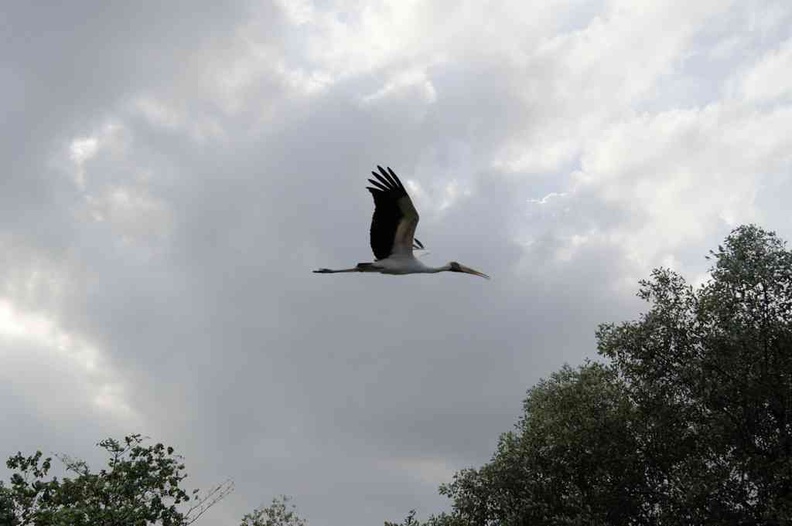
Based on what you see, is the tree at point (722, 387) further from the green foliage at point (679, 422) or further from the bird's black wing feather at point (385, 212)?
the bird's black wing feather at point (385, 212)

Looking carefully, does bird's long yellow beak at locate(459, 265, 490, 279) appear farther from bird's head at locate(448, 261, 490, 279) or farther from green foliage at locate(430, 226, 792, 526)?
green foliage at locate(430, 226, 792, 526)

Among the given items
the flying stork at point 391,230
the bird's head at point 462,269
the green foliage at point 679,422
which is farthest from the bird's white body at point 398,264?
the green foliage at point 679,422

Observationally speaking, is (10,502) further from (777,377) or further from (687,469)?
(777,377)

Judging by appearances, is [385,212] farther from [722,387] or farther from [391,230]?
[722,387]

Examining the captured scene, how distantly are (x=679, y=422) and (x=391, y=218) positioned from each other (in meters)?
11.8

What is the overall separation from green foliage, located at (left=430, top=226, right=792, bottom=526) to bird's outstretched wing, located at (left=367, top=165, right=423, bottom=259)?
32.3ft

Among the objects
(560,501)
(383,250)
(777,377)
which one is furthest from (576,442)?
(383,250)

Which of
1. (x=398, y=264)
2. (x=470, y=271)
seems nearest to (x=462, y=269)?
(x=470, y=271)

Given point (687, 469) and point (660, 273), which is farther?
point (660, 273)

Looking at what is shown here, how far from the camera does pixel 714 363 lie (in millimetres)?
21891

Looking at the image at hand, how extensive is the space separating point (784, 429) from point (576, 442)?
552 centimetres

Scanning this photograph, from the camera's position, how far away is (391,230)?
1592cm

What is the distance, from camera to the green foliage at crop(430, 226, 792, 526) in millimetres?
20953

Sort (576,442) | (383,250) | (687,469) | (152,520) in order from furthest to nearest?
(152,520)
(576,442)
(687,469)
(383,250)
